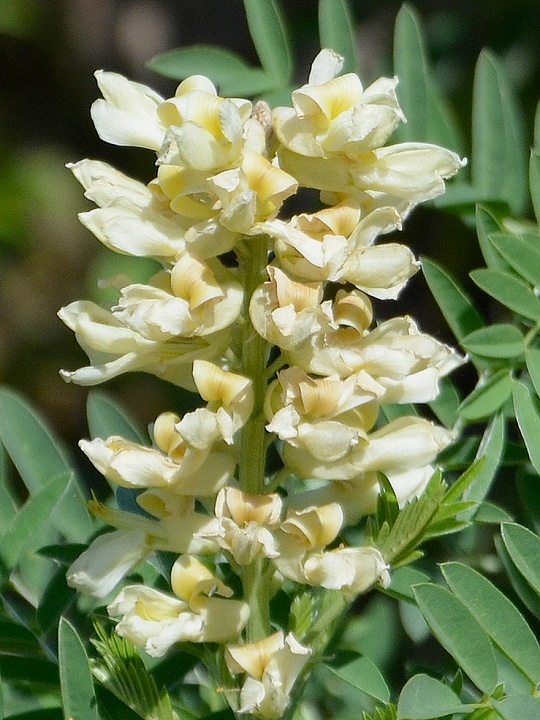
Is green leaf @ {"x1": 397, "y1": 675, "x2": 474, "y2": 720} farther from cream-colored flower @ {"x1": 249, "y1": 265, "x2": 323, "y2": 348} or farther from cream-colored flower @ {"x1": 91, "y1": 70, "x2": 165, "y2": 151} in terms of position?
cream-colored flower @ {"x1": 91, "y1": 70, "x2": 165, "y2": 151}

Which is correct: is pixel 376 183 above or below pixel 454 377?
above

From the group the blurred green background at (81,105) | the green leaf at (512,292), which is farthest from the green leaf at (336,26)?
the blurred green background at (81,105)

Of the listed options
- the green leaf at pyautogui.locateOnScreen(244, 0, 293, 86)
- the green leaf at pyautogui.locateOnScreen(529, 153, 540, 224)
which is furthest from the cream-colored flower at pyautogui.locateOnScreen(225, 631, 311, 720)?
the green leaf at pyautogui.locateOnScreen(244, 0, 293, 86)

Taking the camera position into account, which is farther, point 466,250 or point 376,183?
point 466,250

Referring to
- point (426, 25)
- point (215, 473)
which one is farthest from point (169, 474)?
point (426, 25)

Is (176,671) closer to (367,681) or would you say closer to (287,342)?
(367,681)

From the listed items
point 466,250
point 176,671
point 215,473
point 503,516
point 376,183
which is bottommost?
point 466,250

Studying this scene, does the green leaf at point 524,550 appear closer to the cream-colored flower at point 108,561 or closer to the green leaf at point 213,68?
the cream-colored flower at point 108,561
